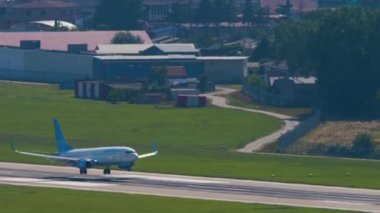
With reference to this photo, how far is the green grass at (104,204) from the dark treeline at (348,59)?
74750 millimetres

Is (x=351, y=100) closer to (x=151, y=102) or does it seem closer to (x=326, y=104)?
(x=326, y=104)

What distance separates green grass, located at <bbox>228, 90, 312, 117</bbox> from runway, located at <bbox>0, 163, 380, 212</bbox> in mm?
56440

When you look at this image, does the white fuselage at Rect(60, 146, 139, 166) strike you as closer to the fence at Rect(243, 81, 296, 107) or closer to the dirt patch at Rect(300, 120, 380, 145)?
the dirt patch at Rect(300, 120, 380, 145)

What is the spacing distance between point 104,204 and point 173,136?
53032 millimetres

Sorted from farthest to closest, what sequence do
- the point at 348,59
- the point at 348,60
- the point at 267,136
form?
the point at 348,60, the point at 348,59, the point at 267,136

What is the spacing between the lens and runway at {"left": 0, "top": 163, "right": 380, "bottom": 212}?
331 feet

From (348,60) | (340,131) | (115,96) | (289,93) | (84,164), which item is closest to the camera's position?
(84,164)

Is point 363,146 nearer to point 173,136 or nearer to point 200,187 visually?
point 173,136

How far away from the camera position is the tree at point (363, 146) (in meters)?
136

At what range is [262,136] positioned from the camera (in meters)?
151

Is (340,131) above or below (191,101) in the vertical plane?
above

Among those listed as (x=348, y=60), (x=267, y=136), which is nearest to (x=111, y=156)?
(x=267, y=136)

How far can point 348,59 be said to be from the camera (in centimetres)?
17838

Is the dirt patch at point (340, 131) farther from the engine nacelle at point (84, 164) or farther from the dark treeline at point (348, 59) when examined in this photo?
the engine nacelle at point (84, 164)
